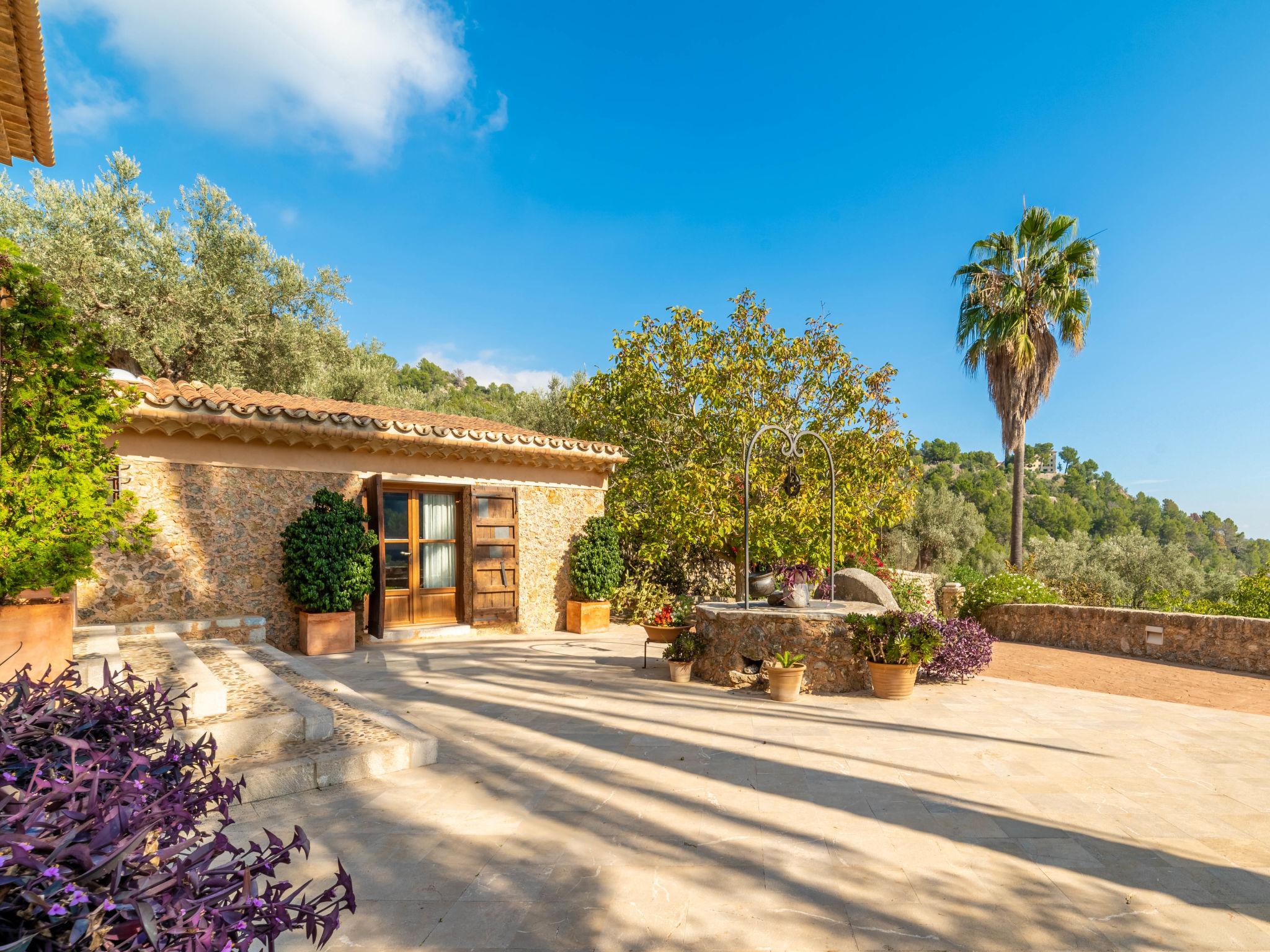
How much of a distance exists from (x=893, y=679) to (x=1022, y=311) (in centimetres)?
1238

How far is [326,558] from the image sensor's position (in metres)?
7.99

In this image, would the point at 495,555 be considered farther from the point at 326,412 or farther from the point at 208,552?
the point at 208,552

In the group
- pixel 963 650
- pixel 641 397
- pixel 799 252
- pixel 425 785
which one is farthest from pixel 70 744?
pixel 799 252

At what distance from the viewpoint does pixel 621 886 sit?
2.73 metres

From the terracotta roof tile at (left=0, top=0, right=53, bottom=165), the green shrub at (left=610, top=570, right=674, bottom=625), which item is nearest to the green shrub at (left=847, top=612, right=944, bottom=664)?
the green shrub at (left=610, top=570, right=674, bottom=625)

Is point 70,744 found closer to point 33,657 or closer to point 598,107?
point 33,657

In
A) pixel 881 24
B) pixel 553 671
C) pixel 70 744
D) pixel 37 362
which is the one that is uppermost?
pixel 881 24

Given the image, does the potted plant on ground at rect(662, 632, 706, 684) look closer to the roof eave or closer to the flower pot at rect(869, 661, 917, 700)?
A: the flower pot at rect(869, 661, 917, 700)

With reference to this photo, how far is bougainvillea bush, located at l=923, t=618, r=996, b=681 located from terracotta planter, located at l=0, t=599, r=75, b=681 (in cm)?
737

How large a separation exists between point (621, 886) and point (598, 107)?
15.2 m

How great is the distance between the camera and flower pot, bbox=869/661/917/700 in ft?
19.7

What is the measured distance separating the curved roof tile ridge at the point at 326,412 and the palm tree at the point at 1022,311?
983 cm

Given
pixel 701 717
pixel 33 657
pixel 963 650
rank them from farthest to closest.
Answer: pixel 963 650 → pixel 701 717 → pixel 33 657

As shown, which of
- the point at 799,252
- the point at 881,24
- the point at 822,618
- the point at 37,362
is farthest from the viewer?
the point at 799,252
